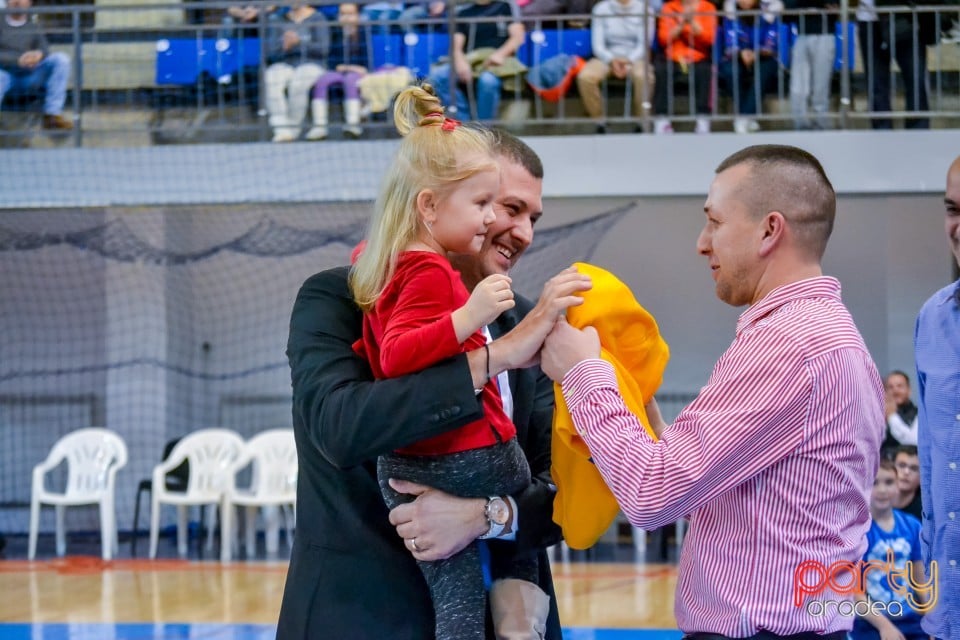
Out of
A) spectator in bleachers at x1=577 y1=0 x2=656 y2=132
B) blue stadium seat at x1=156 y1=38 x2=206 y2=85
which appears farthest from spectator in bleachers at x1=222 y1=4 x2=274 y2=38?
spectator in bleachers at x1=577 y1=0 x2=656 y2=132

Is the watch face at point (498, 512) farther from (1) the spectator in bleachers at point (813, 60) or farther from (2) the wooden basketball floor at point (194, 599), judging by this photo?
(1) the spectator in bleachers at point (813, 60)

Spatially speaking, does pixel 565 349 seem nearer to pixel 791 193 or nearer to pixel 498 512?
pixel 498 512

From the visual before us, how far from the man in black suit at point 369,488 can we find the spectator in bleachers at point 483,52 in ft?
Result: 24.5

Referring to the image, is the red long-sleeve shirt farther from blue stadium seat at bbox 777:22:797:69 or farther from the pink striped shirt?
blue stadium seat at bbox 777:22:797:69

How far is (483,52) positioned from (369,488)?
8021 millimetres

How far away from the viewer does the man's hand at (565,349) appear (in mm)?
1829

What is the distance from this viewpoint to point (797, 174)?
1.93 metres

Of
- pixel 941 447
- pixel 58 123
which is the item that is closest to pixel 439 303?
pixel 941 447

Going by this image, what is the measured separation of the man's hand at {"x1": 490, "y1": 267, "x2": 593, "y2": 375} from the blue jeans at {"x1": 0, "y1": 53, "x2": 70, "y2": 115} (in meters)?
9.26

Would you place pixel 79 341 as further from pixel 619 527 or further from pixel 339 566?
pixel 339 566

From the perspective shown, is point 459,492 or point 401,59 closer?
point 459,492

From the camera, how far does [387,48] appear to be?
32.3ft

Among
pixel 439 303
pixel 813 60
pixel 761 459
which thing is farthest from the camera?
pixel 813 60

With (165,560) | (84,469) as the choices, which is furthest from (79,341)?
(165,560)
